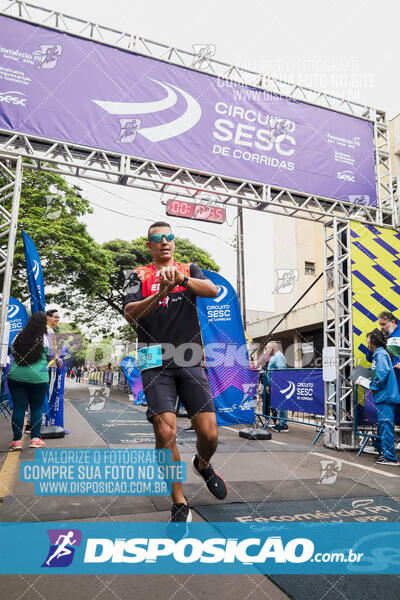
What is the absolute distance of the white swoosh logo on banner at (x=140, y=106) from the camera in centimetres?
644

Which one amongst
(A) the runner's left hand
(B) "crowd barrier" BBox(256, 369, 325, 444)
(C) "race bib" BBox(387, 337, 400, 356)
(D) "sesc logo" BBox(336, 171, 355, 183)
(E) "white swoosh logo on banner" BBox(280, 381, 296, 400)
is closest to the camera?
(A) the runner's left hand

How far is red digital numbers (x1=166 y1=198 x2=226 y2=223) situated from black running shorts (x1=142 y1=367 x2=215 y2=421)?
7505 millimetres

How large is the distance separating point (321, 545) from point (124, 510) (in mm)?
1384

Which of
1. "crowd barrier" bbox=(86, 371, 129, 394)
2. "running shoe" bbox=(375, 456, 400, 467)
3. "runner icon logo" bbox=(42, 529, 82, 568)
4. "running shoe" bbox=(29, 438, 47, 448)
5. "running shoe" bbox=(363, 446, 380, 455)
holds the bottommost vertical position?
"crowd barrier" bbox=(86, 371, 129, 394)

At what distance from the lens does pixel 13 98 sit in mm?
5914

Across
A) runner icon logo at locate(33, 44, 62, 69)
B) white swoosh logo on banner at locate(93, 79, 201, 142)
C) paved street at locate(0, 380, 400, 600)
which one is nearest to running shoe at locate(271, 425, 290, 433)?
paved street at locate(0, 380, 400, 600)

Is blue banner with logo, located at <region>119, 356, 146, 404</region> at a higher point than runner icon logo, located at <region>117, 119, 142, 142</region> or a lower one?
lower

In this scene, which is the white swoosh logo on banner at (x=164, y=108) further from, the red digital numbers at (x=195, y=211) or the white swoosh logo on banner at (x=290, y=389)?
the white swoosh logo on banner at (x=290, y=389)

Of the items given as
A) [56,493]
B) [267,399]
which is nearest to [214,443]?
[56,493]

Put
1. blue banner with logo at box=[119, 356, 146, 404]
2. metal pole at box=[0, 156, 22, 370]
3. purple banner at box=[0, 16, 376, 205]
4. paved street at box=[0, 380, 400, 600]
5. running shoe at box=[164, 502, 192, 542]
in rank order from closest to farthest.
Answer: paved street at box=[0, 380, 400, 600]
running shoe at box=[164, 502, 192, 542]
metal pole at box=[0, 156, 22, 370]
purple banner at box=[0, 16, 376, 205]
blue banner with logo at box=[119, 356, 146, 404]

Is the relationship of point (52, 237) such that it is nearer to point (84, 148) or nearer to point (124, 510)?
point (84, 148)

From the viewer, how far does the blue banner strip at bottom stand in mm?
2234

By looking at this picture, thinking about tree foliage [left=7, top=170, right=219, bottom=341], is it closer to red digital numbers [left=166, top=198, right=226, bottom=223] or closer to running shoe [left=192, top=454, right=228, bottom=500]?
red digital numbers [left=166, top=198, right=226, bottom=223]

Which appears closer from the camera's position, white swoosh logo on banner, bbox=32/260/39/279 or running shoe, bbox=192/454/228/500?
running shoe, bbox=192/454/228/500
